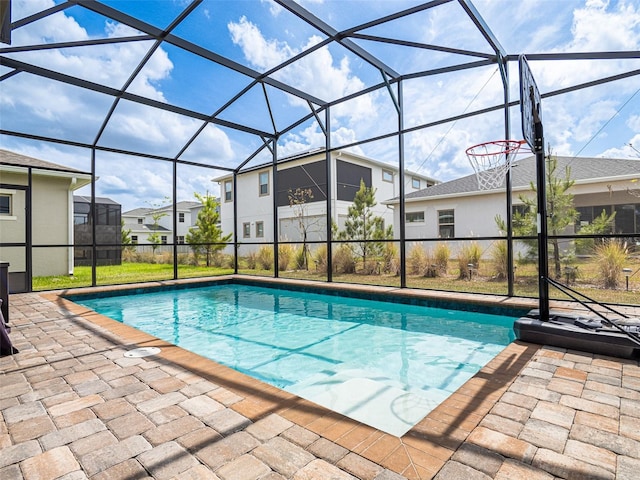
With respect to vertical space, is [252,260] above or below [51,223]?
below

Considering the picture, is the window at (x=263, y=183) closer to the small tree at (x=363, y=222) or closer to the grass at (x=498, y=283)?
the small tree at (x=363, y=222)

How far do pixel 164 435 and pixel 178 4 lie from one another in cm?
486

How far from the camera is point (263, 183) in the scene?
51.1 feet

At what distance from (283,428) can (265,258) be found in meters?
10.0

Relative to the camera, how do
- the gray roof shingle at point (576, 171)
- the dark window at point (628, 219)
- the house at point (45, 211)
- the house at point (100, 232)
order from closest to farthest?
the house at point (45, 211) < the dark window at point (628, 219) < the gray roof shingle at point (576, 171) < the house at point (100, 232)

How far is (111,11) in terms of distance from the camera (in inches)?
175

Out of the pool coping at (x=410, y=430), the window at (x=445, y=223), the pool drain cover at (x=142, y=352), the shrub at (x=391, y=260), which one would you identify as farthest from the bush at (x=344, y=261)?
the pool drain cover at (x=142, y=352)

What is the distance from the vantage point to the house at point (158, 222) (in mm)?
24781

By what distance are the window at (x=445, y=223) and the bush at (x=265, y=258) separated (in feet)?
18.7

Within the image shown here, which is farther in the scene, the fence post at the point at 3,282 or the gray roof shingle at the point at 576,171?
the gray roof shingle at the point at 576,171

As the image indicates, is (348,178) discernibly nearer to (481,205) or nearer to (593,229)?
(481,205)

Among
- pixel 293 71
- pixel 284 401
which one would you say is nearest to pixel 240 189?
pixel 293 71

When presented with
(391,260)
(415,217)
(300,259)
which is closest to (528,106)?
(391,260)

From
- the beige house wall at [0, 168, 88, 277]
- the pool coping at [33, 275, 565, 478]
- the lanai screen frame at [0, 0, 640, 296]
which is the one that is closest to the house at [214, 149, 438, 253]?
the lanai screen frame at [0, 0, 640, 296]
